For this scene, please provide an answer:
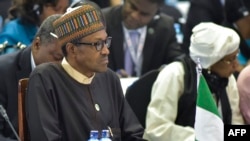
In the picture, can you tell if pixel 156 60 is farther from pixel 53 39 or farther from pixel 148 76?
pixel 53 39

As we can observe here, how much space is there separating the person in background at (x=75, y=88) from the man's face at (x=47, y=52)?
238 millimetres

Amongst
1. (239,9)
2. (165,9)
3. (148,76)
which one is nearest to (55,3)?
(148,76)

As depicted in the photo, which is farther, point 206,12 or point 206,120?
point 206,12

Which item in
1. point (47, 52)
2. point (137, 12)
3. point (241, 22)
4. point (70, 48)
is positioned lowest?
point (241, 22)

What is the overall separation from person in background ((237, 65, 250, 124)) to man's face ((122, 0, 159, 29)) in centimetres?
127

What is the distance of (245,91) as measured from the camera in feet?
18.6

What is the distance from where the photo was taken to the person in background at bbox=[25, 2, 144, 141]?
448cm

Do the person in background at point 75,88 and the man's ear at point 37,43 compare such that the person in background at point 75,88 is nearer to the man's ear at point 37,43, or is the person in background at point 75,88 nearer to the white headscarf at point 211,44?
the man's ear at point 37,43

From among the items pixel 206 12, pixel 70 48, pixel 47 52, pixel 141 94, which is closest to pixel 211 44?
pixel 141 94

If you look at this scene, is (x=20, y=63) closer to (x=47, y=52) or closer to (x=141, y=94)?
(x=47, y=52)

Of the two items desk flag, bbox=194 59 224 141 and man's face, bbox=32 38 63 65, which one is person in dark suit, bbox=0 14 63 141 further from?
desk flag, bbox=194 59 224 141

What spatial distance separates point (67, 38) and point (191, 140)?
127cm

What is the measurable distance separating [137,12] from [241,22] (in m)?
1.01

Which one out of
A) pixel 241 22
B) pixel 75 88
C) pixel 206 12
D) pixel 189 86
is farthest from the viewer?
pixel 206 12
